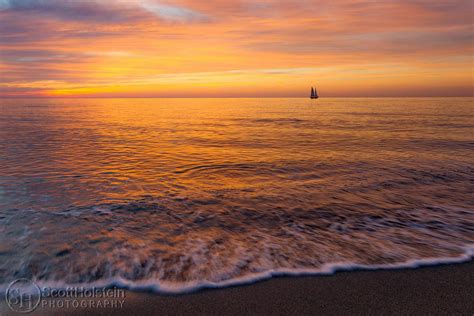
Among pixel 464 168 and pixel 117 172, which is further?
pixel 464 168

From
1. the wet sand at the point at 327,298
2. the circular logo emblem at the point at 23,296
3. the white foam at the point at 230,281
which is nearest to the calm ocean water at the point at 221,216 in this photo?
the white foam at the point at 230,281

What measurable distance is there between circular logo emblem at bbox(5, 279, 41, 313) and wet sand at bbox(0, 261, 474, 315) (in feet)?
0.37

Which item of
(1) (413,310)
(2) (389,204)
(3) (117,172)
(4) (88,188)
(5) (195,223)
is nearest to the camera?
(1) (413,310)

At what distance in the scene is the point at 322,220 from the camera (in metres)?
6.19

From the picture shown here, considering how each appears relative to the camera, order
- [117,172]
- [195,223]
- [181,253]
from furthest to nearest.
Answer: [117,172], [195,223], [181,253]

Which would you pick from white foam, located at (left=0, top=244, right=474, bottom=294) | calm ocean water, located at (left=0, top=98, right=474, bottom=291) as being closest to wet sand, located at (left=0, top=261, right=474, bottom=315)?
white foam, located at (left=0, top=244, right=474, bottom=294)

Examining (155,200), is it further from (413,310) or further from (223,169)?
(413,310)

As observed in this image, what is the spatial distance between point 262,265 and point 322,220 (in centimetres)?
224

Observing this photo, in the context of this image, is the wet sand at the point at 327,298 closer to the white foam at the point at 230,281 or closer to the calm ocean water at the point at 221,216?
the white foam at the point at 230,281

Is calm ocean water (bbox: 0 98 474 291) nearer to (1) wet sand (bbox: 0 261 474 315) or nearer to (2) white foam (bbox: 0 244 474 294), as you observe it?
(2) white foam (bbox: 0 244 474 294)

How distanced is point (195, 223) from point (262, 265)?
1994 mm

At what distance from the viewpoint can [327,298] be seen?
3676mm

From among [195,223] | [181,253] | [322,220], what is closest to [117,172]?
[195,223]

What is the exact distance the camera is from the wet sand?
3477 millimetres
